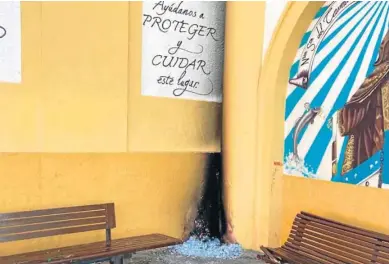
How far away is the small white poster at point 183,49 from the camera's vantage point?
4199 millimetres

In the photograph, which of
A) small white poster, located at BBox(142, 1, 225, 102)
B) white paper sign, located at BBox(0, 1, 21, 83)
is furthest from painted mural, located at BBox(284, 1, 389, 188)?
white paper sign, located at BBox(0, 1, 21, 83)

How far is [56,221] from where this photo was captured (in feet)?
11.8

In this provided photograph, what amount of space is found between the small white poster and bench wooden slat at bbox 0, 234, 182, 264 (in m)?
1.44

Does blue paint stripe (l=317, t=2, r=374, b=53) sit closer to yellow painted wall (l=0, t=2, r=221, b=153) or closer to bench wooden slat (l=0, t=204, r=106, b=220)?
yellow painted wall (l=0, t=2, r=221, b=153)

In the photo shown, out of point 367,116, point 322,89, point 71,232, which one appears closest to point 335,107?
point 322,89

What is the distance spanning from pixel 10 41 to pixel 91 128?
993mm

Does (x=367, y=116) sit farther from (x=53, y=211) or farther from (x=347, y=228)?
(x=53, y=211)

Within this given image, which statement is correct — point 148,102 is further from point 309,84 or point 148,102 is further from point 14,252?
point 14,252

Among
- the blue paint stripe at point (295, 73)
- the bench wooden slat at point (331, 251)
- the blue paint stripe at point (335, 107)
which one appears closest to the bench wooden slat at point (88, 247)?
the bench wooden slat at point (331, 251)

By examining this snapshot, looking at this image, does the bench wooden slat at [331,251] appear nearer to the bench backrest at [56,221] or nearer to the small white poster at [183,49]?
the bench backrest at [56,221]

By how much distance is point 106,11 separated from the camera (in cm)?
384

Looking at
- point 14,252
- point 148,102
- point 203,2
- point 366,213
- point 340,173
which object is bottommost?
point 14,252

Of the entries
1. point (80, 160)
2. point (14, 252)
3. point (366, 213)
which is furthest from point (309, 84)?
point (14, 252)

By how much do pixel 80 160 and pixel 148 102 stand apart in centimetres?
88
